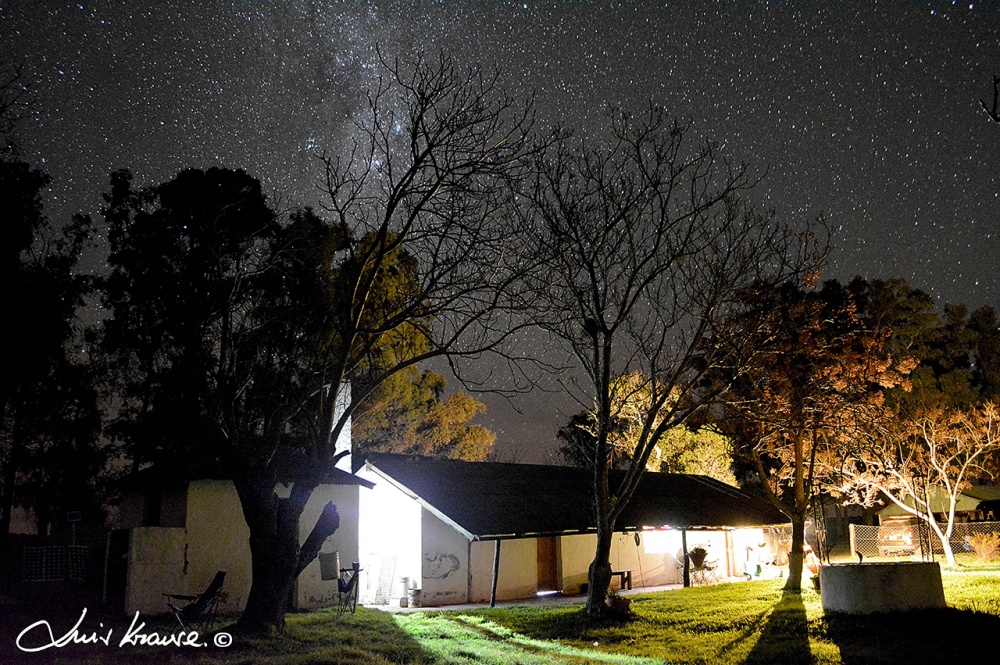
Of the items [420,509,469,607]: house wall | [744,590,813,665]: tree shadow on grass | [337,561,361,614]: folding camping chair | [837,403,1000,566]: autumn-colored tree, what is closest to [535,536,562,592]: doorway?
[420,509,469,607]: house wall

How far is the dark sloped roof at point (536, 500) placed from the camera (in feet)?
70.7

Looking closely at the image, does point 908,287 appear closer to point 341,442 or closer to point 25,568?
point 341,442

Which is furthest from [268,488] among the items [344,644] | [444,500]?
[444,500]

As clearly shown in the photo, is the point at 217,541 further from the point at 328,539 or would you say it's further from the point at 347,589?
the point at 347,589

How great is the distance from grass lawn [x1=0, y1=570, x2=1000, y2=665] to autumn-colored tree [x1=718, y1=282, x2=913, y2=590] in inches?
171

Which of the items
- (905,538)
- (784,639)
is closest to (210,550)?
(784,639)

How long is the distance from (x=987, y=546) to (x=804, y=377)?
13.7m

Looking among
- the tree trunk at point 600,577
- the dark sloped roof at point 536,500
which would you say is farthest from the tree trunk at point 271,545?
the dark sloped roof at point 536,500

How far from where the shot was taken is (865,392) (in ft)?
76.0

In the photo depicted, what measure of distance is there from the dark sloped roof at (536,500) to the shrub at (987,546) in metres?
7.12

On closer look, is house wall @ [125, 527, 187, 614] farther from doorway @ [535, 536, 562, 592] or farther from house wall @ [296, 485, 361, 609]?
doorway @ [535, 536, 562, 592]

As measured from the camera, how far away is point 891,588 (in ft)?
48.1

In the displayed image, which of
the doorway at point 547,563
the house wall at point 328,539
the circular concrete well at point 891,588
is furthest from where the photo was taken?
the doorway at point 547,563

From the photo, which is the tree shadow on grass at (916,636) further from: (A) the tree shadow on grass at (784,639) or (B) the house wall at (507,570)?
(B) the house wall at (507,570)
